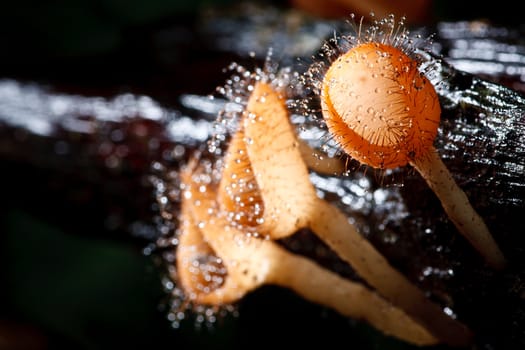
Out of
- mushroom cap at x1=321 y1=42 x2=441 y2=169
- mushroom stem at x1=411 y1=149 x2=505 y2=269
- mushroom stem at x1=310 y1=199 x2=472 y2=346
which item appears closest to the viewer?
mushroom cap at x1=321 y1=42 x2=441 y2=169

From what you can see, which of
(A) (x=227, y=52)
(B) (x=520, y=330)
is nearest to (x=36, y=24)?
(A) (x=227, y=52)

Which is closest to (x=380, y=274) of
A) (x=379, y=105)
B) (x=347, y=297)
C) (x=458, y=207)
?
(x=347, y=297)

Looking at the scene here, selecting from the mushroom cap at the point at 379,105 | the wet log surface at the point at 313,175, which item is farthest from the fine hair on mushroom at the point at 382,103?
the wet log surface at the point at 313,175

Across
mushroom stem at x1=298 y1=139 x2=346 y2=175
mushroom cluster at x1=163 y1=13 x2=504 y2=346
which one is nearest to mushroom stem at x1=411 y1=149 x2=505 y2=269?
mushroom cluster at x1=163 y1=13 x2=504 y2=346

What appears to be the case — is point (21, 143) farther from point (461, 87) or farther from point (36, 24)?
point (461, 87)

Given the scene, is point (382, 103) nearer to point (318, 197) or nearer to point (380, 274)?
point (318, 197)

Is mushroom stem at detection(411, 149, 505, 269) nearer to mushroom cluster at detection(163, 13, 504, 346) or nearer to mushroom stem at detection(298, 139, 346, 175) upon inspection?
mushroom cluster at detection(163, 13, 504, 346)
